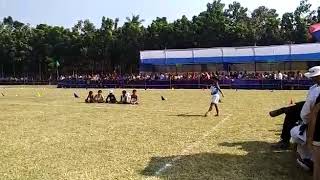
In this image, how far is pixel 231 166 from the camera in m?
8.39

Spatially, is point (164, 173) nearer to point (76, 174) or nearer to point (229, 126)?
point (76, 174)

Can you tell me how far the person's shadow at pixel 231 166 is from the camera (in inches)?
306

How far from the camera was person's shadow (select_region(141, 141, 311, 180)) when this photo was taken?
7.78 m

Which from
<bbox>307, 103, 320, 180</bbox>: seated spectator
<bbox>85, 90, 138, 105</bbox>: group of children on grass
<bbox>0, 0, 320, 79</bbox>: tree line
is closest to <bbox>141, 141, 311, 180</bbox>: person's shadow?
<bbox>307, 103, 320, 180</bbox>: seated spectator

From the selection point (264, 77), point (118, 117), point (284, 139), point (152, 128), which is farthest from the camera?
point (264, 77)

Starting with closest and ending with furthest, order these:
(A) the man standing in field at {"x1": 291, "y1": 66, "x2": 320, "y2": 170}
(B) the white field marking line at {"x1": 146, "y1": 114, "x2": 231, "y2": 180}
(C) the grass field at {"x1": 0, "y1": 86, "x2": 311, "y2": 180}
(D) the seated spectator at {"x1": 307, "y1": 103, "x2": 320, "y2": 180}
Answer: (D) the seated spectator at {"x1": 307, "y1": 103, "x2": 320, "y2": 180} → (A) the man standing in field at {"x1": 291, "y1": 66, "x2": 320, "y2": 170} → (C) the grass field at {"x1": 0, "y1": 86, "x2": 311, "y2": 180} → (B) the white field marking line at {"x1": 146, "y1": 114, "x2": 231, "y2": 180}

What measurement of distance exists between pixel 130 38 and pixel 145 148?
2321 inches

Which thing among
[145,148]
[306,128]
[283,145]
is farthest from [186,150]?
[306,128]

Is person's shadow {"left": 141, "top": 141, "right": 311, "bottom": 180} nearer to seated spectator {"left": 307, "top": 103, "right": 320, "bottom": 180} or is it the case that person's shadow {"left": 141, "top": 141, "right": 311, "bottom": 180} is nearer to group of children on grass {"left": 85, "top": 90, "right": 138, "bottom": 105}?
seated spectator {"left": 307, "top": 103, "right": 320, "bottom": 180}

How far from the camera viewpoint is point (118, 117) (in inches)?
652

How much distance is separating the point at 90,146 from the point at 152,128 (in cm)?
308

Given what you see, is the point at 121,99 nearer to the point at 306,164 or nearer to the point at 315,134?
→ the point at 306,164

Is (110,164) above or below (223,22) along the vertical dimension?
below

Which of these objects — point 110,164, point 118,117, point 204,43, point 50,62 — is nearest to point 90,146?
point 110,164
